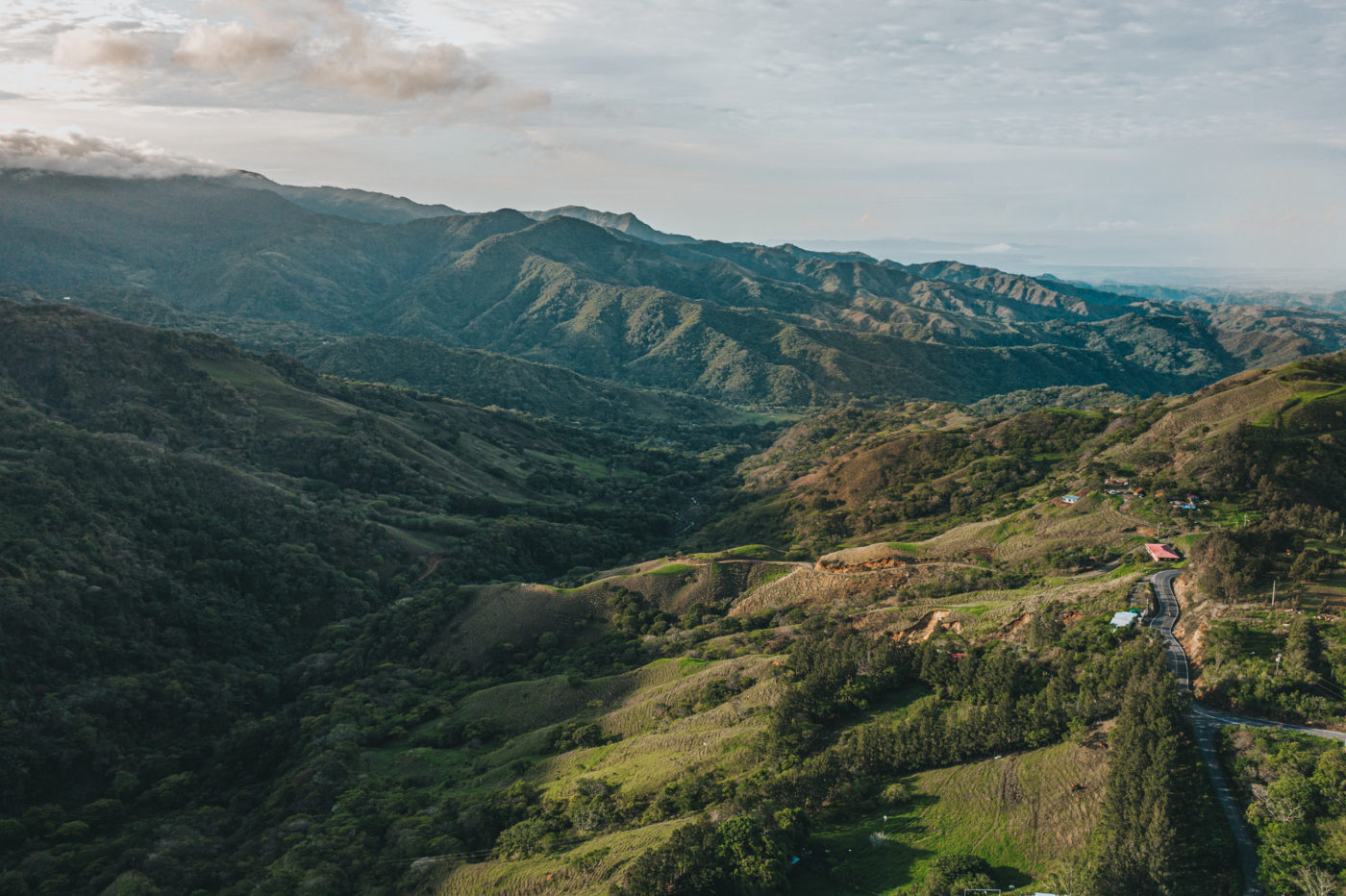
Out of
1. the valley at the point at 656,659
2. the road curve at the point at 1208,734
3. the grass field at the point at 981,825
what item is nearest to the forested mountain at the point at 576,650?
the grass field at the point at 981,825

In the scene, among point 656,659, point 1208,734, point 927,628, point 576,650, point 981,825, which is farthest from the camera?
point 576,650

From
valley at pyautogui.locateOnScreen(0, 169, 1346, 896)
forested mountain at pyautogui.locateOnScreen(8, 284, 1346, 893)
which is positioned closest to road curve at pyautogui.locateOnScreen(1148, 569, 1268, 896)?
valley at pyautogui.locateOnScreen(0, 169, 1346, 896)

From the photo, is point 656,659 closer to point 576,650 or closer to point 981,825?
point 576,650

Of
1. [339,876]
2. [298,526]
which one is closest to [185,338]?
[298,526]

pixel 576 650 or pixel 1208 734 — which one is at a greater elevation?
pixel 1208 734

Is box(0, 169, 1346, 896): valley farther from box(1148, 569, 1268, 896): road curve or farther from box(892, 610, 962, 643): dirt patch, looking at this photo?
box(892, 610, 962, 643): dirt patch

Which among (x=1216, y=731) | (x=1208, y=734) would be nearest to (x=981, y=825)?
(x=1208, y=734)

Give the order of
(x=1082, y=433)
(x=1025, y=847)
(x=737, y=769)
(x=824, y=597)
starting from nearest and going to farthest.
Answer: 1. (x=1025, y=847)
2. (x=737, y=769)
3. (x=824, y=597)
4. (x=1082, y=433)

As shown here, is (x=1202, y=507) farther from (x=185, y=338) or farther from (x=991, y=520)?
(x=185, y=338)

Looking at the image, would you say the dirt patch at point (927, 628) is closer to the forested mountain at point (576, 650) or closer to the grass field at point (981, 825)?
the forested mountain at point (576, 650)
